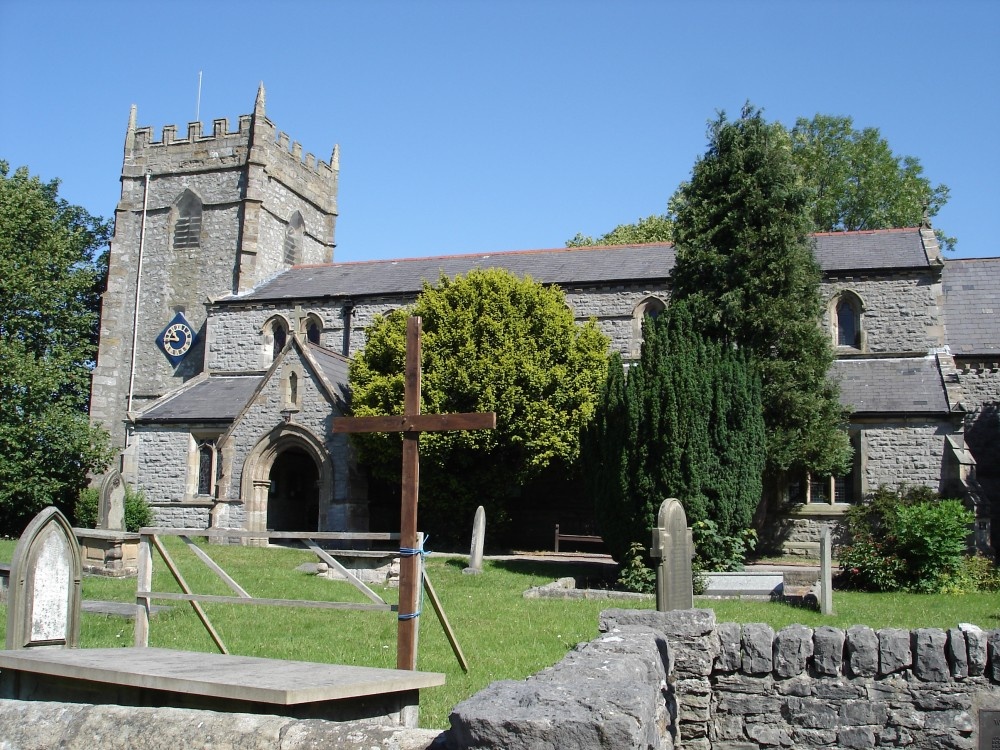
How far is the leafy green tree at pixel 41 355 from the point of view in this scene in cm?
3077

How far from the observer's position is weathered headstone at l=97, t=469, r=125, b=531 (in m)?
18.5

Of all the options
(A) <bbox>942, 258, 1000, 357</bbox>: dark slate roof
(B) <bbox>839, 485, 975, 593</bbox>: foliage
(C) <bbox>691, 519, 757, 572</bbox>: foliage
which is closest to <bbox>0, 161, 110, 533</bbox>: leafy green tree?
(C) <bbox>691, 519, 757, 572</bbox>: foliage

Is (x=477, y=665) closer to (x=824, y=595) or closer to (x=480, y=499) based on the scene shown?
(x=824, y=595)

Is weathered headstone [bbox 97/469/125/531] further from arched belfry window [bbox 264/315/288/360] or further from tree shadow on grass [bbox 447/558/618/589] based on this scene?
arched belfry window [bbox 264/315/288/360]

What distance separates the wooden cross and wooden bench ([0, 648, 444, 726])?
1.92 m

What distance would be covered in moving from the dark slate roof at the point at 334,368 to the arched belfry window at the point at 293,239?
10701mm

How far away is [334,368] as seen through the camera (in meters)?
27.1

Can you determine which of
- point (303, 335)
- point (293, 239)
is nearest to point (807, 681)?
point (303, 335)

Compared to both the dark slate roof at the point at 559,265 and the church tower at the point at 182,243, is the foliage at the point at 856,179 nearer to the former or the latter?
the dark slate roof at the point at 559,265

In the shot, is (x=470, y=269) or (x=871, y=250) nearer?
(x=871, y=250)

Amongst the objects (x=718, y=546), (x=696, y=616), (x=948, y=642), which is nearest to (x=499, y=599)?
(x=718, y=546)

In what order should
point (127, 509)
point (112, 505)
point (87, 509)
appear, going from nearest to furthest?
1. point (112, 505)
2. point (127, 509)
3. point (87, 509)

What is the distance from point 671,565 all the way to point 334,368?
1800cm

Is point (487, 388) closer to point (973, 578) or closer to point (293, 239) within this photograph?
point (973, 578)
